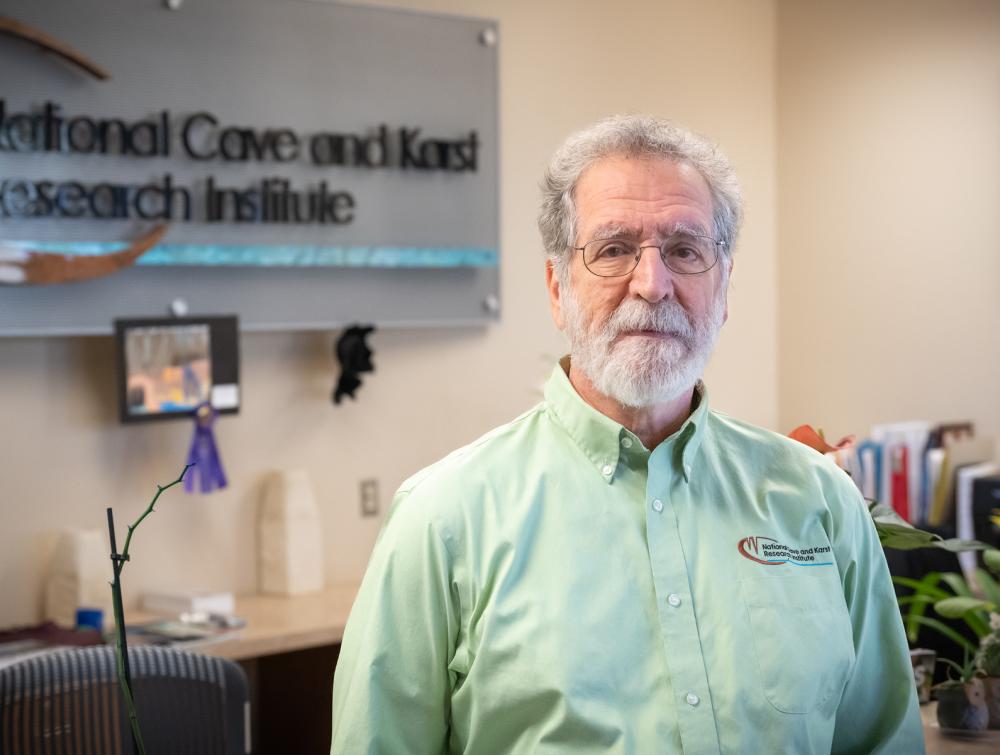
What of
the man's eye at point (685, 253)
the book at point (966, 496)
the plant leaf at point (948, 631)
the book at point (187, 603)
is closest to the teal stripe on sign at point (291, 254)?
the book at point (187, 603)

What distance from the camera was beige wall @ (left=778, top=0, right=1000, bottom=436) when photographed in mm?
3754

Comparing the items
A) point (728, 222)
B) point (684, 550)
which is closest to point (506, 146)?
point (728, 222)

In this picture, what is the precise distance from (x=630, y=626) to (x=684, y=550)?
123 mm

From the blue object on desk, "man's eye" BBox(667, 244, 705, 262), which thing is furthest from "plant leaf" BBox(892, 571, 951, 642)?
the blue object on desk

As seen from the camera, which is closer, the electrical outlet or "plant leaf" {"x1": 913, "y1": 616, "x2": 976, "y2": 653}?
"plant leaf" {"x1": 913, "y1": 616, "x2": 976, "y2": 653}

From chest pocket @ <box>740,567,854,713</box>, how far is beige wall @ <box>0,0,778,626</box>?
7.03 feet

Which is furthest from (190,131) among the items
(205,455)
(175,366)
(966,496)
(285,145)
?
(966,496)

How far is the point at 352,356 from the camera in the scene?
339 cm

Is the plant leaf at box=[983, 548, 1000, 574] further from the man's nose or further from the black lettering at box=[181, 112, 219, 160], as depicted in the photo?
the black lettering at box=[181, 112, 219, 160]

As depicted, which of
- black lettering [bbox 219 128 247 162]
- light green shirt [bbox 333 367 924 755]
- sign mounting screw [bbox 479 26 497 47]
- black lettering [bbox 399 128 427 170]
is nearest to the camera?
light green shirt [bbox 333 367 924 755]

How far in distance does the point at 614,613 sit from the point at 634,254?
45 cm

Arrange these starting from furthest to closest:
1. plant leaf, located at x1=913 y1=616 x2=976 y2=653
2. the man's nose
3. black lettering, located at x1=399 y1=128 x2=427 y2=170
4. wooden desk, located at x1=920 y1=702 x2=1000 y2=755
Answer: black lettering, located at x1=399 y1=128 x2=427 y2=170 < plant leaf, located at x1=913 y1=616 x2=976 y2=653 < wooden desk, located at x1=920 y1=702 x2=1000 y2=755 < the man's nose

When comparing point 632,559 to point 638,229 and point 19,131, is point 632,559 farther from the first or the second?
point 19,131

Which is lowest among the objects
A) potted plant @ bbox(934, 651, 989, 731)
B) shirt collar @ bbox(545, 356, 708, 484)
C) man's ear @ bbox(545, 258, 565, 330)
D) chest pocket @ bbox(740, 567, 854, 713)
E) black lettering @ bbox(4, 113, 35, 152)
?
A: potted plant @ bbox(934, 651, 989, 731)
